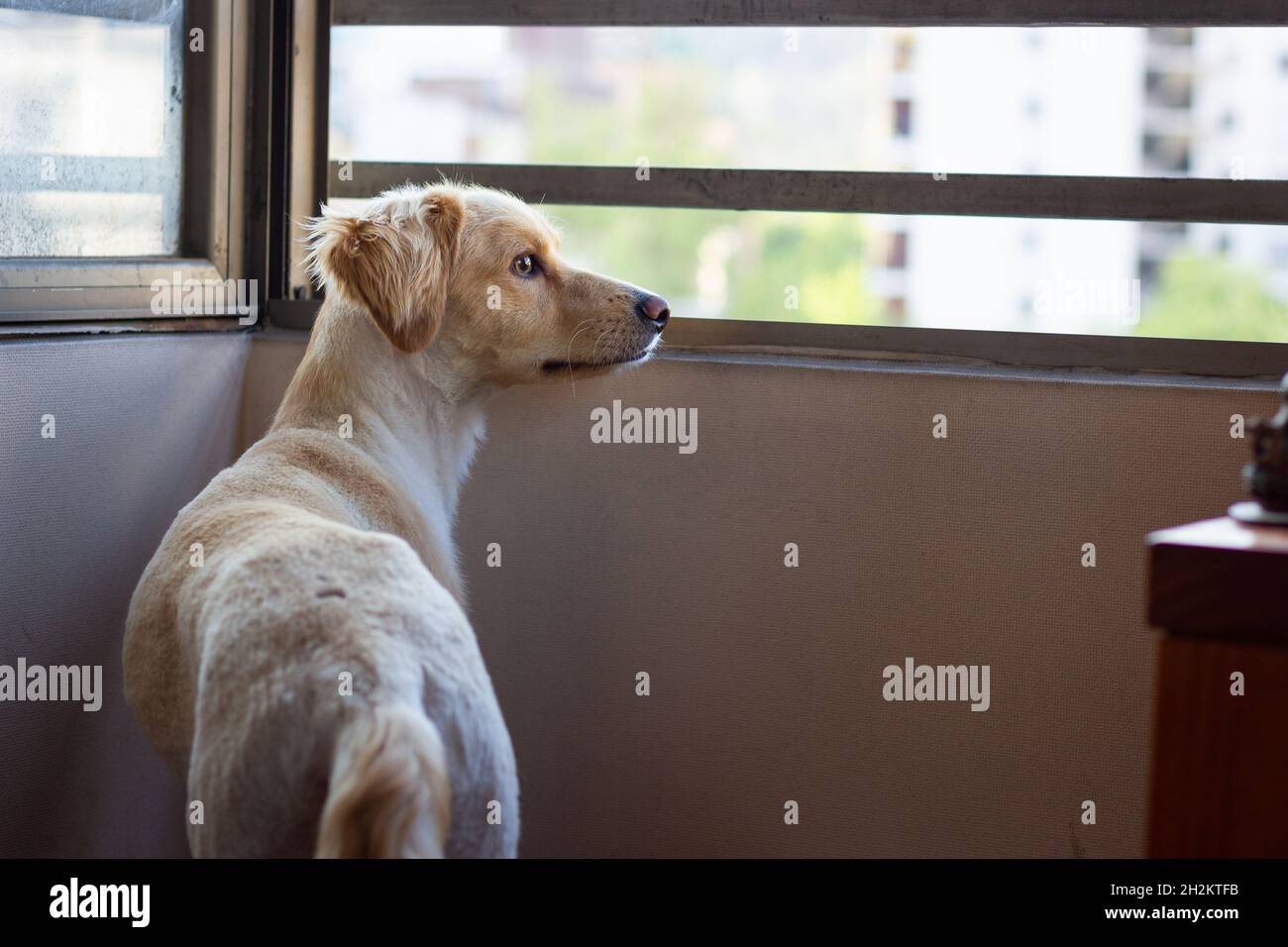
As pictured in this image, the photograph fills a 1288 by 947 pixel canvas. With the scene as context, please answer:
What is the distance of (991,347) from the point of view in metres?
2.15

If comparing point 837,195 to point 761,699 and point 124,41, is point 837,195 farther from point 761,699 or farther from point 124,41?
point 124,41

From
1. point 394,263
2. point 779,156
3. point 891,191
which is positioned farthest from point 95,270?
point 779,156

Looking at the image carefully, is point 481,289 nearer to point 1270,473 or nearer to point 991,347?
point 991,347

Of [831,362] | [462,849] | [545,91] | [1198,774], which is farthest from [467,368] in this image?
[545,91]

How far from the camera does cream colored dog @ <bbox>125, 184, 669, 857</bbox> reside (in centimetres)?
121

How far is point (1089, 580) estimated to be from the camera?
6.50 ft

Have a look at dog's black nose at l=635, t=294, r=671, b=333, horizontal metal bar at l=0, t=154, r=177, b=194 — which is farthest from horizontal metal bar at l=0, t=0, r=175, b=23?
dog's black nose at l=635, t=294, r=671, b=333

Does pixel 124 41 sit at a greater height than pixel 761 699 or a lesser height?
greater

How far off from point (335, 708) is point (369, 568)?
206mm

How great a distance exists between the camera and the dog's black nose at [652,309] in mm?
2107

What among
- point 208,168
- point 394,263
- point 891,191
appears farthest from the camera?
point 208,168

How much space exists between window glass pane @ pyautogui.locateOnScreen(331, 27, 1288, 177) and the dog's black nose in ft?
129

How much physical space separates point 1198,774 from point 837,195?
4.62 feet

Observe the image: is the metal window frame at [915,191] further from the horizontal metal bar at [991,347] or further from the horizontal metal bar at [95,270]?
the horizontal metal bar at [95,270]
